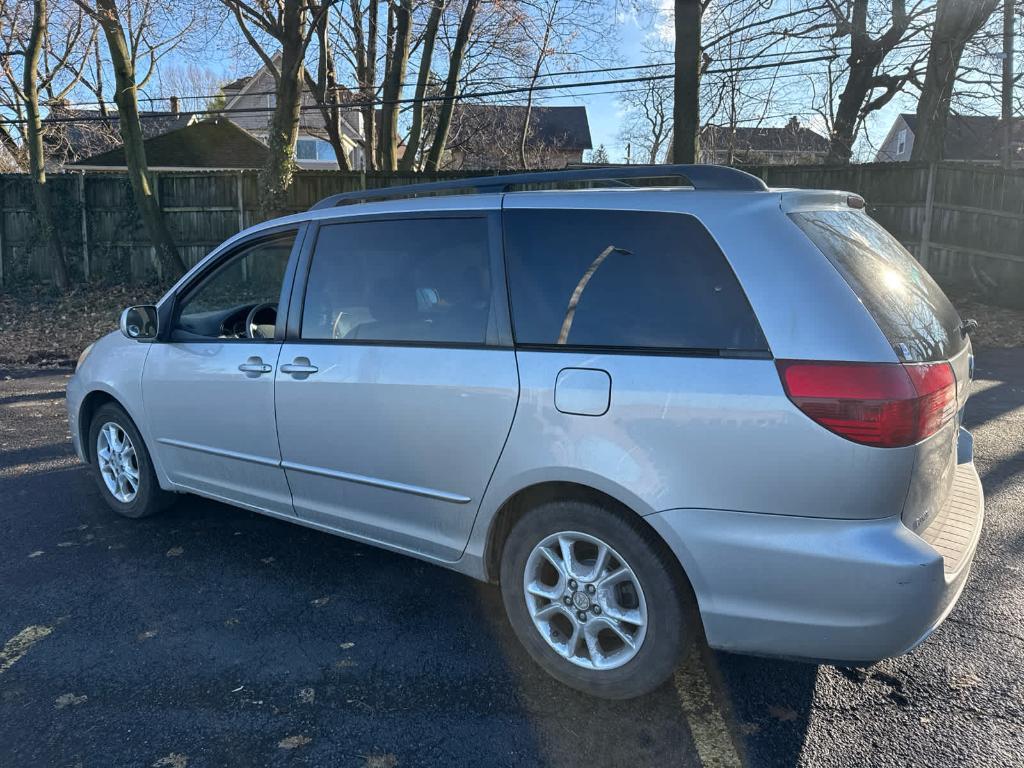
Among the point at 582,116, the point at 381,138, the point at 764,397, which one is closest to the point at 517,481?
the point at 764,397

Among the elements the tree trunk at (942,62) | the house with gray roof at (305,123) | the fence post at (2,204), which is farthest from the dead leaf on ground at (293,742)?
the house with gray roof at (305,123)

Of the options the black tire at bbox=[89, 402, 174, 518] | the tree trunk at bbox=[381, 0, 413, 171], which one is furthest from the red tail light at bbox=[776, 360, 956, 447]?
the tree trunk at bbox=[381, 0, 413, 171]

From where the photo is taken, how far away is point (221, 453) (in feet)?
13.1

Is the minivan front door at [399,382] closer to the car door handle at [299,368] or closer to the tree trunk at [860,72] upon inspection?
the car door handle at [299,368]

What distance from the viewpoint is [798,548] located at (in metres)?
2.36

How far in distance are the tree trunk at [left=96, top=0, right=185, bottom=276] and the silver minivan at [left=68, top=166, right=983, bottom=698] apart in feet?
39.2

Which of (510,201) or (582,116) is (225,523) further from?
(582,116)

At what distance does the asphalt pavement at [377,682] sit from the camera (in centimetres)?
255

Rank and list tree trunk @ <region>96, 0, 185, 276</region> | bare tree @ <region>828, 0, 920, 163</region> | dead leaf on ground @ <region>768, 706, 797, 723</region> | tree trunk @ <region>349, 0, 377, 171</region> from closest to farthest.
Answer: dead leaf on ground @ <region>768, 706, 797, 723</region> → tree trunk @ <region>96, 0, 185, 276</region> → bare tree @ <region>828, 0, 920, 163</region> → tree trunk @ <region>349, 0, 377, 171</region>

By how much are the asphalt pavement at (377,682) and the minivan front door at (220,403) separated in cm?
43

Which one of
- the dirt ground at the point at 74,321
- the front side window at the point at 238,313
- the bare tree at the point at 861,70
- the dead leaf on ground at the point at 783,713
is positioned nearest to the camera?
the dead leaf on ground at the point at 783,713

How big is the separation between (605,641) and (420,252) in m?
1.74

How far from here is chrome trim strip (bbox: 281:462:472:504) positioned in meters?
3.10

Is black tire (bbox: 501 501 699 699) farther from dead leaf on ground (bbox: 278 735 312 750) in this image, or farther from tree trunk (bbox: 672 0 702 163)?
tree trunk (bbox: 672 0 702 163)
